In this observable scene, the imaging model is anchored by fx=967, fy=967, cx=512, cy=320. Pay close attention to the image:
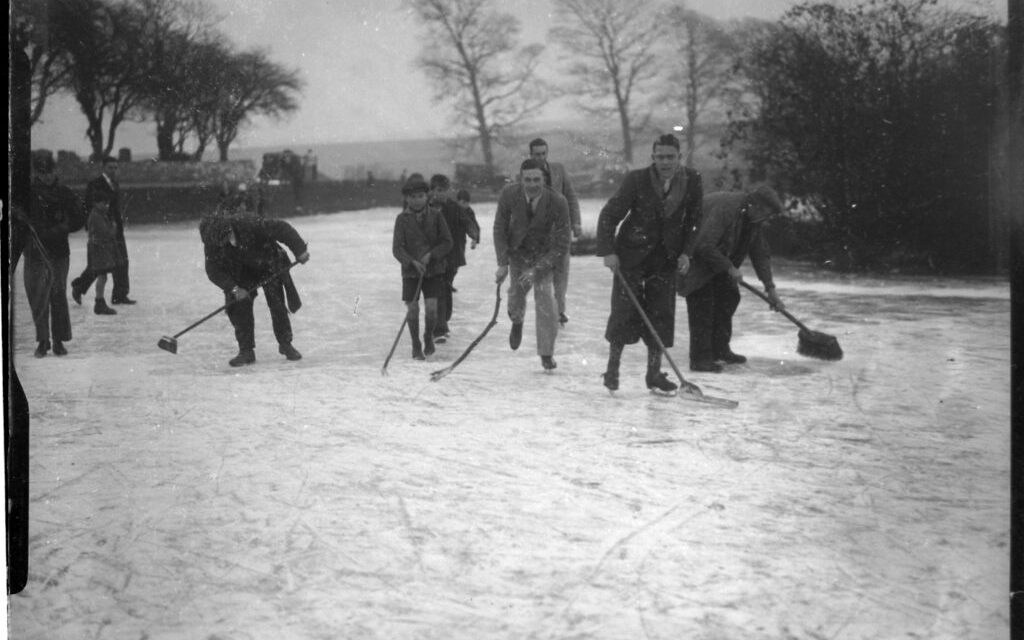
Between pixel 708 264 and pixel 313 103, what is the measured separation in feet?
7.37

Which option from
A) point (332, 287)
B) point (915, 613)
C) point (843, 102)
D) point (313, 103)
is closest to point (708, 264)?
point (843, 102)

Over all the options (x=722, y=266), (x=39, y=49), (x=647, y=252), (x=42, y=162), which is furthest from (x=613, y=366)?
(x=39, y=49)

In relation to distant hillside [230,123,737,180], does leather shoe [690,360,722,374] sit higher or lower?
lower

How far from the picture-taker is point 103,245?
10.7 feet

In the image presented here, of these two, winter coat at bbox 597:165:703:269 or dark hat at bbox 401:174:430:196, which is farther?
winter coat at bbox 597:165:703:269

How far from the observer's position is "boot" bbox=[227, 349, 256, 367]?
11.5ft

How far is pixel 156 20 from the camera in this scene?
325 centimetres

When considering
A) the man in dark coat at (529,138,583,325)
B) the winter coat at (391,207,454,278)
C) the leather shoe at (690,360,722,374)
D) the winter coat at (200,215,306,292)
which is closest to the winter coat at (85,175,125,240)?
the winter coat at (200,215,306,292)

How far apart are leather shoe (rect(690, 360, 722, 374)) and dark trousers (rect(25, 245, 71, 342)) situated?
2.40 m

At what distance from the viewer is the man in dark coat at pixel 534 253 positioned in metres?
4.57

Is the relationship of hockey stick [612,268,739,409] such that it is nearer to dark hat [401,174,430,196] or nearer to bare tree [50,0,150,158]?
dark hat [401,174,430,196]

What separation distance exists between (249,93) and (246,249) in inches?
27.3

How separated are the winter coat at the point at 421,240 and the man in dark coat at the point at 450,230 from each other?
0.21 feet

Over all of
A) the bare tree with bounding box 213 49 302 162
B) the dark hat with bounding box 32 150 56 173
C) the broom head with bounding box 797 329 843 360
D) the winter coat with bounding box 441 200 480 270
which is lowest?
the broom head with bounding box 797 329 843 360
